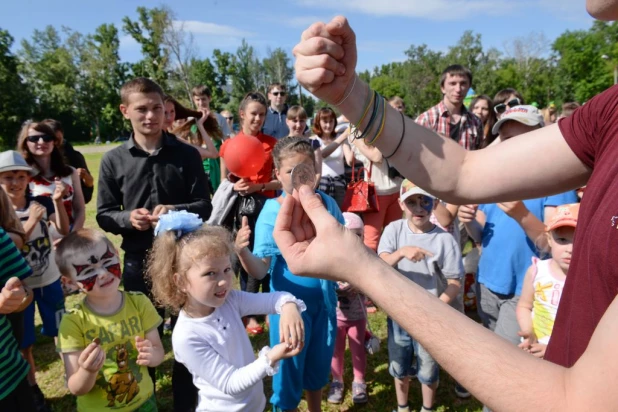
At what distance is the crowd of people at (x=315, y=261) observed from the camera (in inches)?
36.3

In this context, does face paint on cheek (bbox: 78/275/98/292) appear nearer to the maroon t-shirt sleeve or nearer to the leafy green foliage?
the maroon t-shirt sleeve

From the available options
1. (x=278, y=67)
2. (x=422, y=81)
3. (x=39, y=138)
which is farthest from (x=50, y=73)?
(x=39, y=138)

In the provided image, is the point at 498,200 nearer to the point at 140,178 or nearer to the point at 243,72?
the point at 140,178

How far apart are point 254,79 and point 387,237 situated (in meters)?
62.7

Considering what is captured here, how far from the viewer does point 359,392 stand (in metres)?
3.16

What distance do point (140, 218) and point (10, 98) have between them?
39305 mm

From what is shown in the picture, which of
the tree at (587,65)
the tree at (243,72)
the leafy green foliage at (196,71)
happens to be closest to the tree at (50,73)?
the leafy green foliage at (196,71)

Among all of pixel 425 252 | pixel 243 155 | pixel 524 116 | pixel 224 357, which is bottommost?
pixel 224 357

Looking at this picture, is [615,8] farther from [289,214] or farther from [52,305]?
[52,305]

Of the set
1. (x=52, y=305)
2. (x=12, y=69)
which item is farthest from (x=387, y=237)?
(x=12, y=69)

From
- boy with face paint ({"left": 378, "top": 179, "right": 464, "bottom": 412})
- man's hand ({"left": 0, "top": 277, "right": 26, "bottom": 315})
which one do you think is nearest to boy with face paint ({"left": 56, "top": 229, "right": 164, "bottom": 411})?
man's hand ({"left": 0, "top": 277, "right": 26, "bottom": 315})

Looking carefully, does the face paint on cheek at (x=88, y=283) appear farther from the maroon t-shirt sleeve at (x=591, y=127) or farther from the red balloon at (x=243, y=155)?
the maroon t-shirt sleeve at (x=591, y=127)

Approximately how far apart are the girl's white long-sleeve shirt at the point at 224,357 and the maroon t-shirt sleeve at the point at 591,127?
4.88ft

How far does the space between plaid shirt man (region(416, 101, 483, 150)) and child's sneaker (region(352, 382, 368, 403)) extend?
3.09 metres
